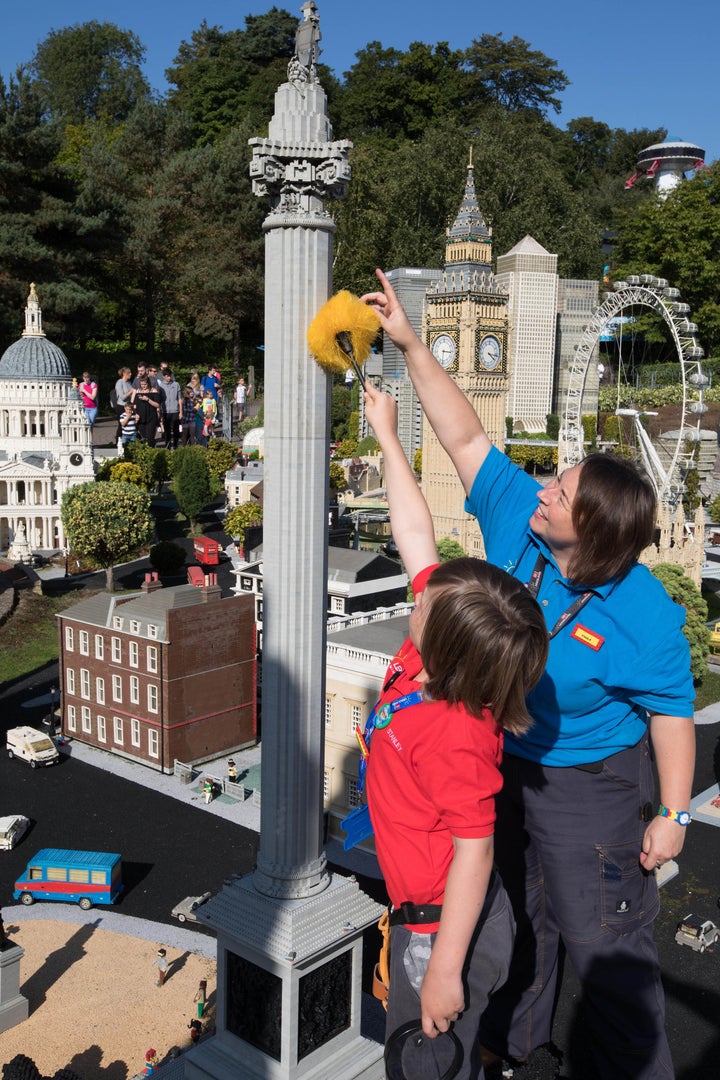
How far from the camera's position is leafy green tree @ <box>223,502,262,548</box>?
44300mm

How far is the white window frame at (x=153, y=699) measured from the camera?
1084 inches

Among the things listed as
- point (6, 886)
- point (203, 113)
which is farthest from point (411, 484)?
point (203, 113)

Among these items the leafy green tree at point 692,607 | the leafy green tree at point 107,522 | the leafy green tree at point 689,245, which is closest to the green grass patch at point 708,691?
the leafy green tree at point 692,607

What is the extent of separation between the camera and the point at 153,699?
27.7 meters

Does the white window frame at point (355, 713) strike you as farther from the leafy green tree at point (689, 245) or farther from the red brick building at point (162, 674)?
the leafy green tree at point (689, 245)

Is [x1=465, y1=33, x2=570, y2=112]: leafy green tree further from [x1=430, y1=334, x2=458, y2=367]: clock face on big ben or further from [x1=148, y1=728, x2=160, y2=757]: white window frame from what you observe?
[x1=148, y1=728, x2=160, y2=757]: white window frame

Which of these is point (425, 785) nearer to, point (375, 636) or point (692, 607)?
point (375, 636)

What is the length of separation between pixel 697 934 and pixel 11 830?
50.3ft

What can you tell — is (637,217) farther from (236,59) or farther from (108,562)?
(108,562)

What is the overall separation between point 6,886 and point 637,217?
2360 inches

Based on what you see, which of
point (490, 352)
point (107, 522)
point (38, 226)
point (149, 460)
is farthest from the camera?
point (38, 226)

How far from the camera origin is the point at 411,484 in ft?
19.7

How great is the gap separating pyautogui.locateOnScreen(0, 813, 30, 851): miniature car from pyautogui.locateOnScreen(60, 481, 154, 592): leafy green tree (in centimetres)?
1838

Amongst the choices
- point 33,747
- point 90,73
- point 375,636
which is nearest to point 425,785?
point 375,636
